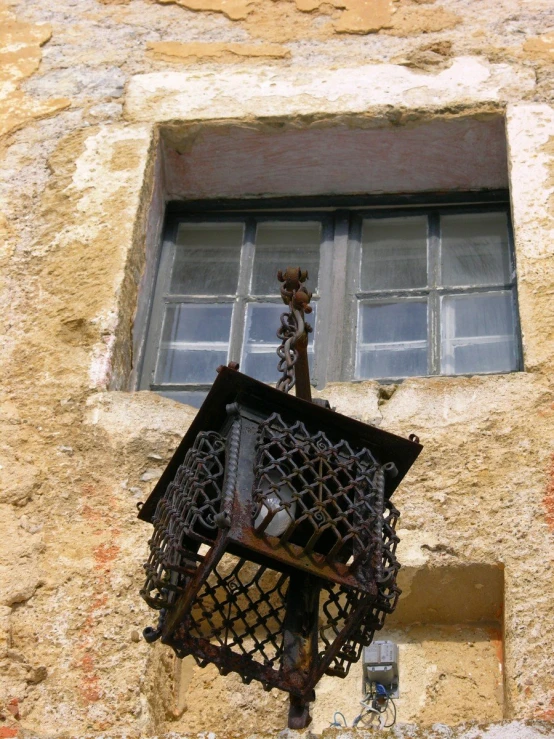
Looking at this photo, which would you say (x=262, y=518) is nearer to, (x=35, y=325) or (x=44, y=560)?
(x=44, y=560)

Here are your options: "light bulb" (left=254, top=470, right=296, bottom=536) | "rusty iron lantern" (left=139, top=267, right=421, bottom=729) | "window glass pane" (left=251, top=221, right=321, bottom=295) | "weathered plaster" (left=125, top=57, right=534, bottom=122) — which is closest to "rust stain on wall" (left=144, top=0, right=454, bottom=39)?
"weathered plaster" (left=125, top=57, right=534, bottom=122)

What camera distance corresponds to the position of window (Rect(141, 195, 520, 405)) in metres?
Answer: 3.95

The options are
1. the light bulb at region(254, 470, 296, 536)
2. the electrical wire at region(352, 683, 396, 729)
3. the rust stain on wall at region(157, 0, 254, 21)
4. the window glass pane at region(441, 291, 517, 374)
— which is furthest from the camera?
the rust stain on wall at region(157, 0, 254, 21)

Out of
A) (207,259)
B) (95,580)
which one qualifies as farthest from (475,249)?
(95,580)

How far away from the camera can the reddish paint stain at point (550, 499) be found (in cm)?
309

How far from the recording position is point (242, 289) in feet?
13.9

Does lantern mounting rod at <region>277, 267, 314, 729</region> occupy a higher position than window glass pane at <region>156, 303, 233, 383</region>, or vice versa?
window glass pane at <region>156, 303, 233, 383</region>

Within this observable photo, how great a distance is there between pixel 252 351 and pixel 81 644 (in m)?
1.33

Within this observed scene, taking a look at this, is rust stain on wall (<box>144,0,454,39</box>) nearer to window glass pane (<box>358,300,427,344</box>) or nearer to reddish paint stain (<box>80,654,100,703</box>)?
window glass pane (<box>358,300,427,344</box>)

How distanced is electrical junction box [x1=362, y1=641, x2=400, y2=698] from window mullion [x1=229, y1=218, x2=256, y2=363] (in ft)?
3.77

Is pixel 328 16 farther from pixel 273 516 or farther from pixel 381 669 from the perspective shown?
pixel 273 516

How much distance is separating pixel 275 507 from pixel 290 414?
0.23 metres

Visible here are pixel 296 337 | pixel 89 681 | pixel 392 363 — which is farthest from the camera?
Result: pixel 392 363

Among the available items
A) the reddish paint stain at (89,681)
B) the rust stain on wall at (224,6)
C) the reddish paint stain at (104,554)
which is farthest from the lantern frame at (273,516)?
the rust stain on wall at (224,6)
